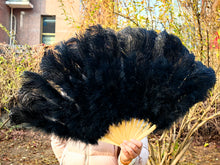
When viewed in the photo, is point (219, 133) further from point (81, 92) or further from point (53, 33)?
point (53, 33)

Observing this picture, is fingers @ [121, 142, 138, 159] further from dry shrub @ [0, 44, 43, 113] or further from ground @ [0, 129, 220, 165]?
dry shrub @ [0, 44, 43, 113]

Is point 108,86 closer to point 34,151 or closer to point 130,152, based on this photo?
point 130,152

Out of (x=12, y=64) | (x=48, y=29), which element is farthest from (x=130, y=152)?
(x=48, y=29)

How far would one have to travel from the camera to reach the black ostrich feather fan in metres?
1.31

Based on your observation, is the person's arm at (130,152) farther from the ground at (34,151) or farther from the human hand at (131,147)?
the ground at (34,151)

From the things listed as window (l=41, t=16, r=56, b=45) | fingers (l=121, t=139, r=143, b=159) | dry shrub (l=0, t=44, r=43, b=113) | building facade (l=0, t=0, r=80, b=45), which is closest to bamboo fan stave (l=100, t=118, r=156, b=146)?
fingers (l=121, t=139, r=143, b=159)

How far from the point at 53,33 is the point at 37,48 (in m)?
7.23

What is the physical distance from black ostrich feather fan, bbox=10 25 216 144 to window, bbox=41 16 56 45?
12.7 m

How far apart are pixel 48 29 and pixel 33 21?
90 cm

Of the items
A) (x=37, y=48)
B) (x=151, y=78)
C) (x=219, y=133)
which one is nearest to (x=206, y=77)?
(x=151, y=78)

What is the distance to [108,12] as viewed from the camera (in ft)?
14.1

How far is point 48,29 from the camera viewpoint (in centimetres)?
1361

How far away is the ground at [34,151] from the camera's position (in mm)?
5156

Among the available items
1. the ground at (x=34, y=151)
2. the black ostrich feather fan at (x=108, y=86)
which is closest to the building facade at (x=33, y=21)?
the ground at (x=34, y=151)
